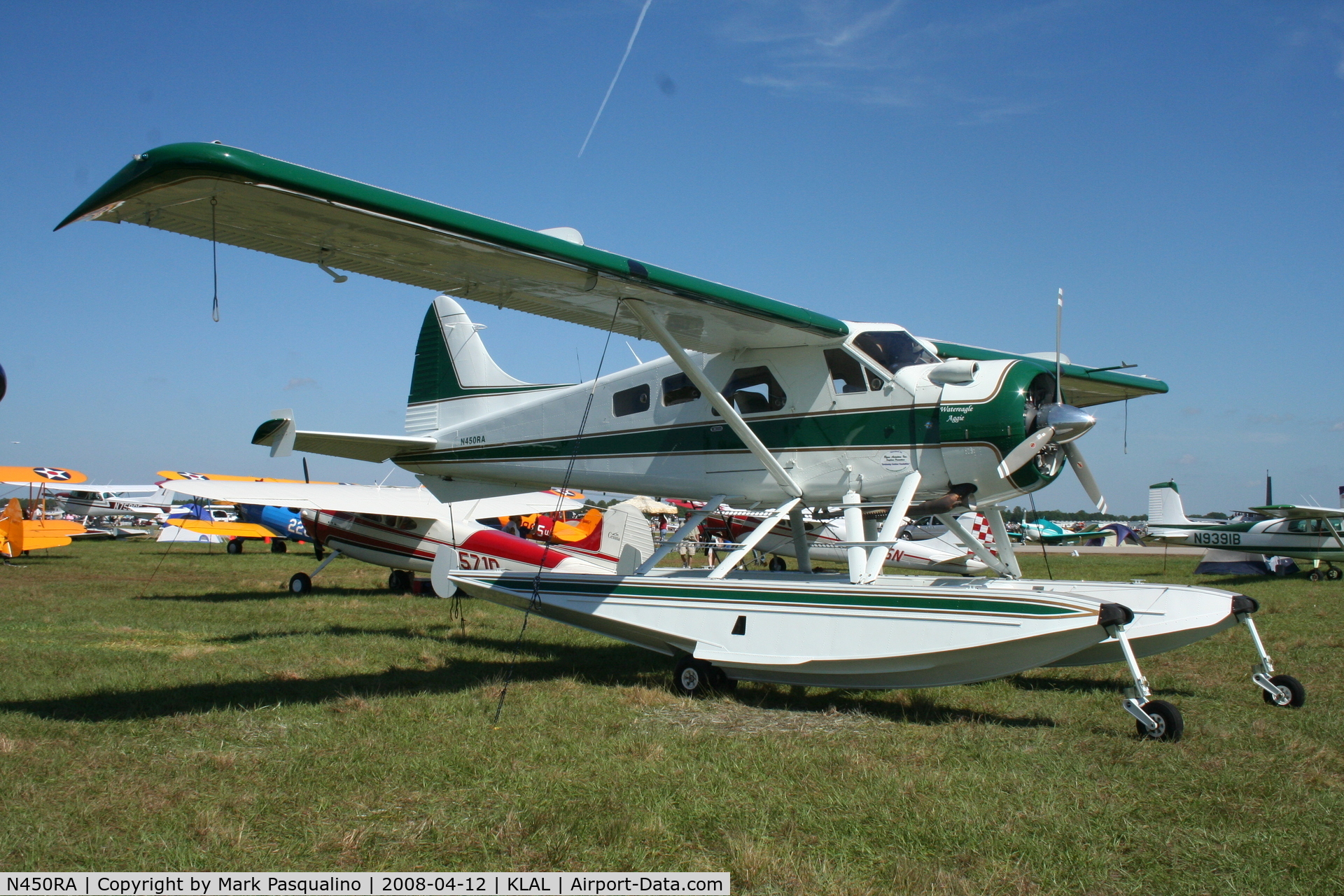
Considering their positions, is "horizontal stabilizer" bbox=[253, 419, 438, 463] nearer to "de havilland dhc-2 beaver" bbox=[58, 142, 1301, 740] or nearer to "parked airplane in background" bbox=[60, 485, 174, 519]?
"de havilland dhc-2 beaver" bbox=[58, 142, 1301, 740]

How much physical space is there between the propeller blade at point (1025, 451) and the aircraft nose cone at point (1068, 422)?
5 cm

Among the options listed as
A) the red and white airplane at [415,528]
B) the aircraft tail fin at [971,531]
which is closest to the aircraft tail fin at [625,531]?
the red and white airplane at [415,528]

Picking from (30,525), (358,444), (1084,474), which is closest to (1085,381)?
(1084,474)

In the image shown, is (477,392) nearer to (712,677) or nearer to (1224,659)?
(712,677)

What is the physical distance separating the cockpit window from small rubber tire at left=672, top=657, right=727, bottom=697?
316cm

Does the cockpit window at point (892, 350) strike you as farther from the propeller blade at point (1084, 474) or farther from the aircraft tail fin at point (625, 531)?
the aircraft tail fin at point (625, 531)

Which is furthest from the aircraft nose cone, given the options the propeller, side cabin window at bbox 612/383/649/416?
side cabin window at bbox 612/383/649/416

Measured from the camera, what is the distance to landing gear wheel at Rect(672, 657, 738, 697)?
7414 mm

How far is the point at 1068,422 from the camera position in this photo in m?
6.96

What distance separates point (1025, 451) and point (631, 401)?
161 inches

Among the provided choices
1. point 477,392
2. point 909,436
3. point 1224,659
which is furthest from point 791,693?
point 477,392

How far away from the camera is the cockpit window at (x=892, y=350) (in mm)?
7902

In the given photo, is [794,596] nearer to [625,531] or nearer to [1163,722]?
[1163,722]

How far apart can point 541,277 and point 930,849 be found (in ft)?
15.6
